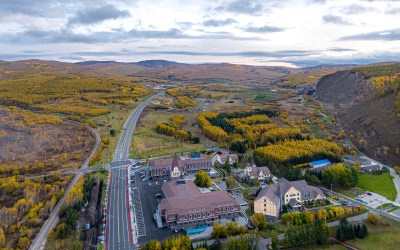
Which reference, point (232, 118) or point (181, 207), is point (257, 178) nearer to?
point (181, 207)

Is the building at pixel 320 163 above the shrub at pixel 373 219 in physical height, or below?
above

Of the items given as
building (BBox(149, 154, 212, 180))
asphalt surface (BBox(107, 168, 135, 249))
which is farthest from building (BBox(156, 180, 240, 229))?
building (BBox(149, 154, 212, 180))

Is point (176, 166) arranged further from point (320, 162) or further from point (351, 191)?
point (351, 191)

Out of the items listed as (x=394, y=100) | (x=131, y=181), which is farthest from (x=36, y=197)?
(x=394, y=100)

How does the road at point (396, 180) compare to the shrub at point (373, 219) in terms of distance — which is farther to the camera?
the road at point (396, 180)

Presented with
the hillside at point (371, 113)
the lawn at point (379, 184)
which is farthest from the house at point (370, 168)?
the hillside at point (371, 113)

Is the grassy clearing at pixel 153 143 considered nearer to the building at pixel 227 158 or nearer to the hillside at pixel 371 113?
the building at pixel 227 158

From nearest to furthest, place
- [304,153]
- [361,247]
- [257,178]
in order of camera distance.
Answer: [361,247]
[257,178]
[304,153]
